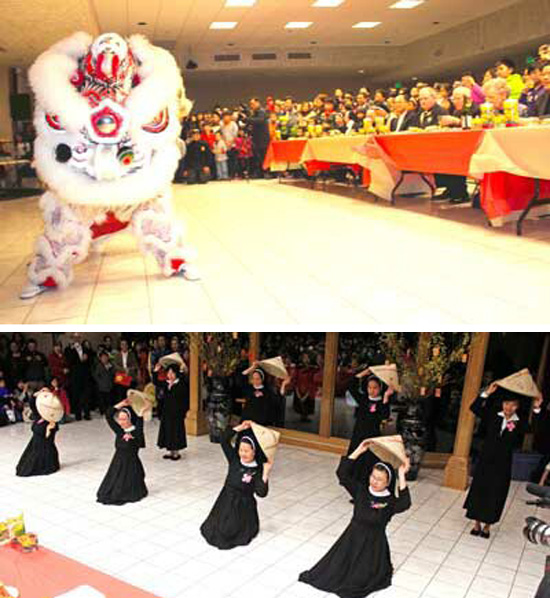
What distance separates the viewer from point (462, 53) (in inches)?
56.1

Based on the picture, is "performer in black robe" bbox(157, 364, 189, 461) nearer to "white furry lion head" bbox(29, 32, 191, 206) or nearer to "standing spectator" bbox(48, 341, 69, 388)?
"standing spectator" bbox(48, 341, 69, 388)

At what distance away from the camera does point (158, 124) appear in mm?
2080

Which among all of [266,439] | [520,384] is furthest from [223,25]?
[520,384]

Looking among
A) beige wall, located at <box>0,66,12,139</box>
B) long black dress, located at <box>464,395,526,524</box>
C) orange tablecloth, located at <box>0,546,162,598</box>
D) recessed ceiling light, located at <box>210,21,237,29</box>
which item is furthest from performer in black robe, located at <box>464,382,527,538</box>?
beige wall, located at <box>0,66,12,139</box>

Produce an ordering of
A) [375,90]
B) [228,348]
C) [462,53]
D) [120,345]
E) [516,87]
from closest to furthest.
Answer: [462,53]
[375,90]
[516,87]
[228,348]
[120,345]

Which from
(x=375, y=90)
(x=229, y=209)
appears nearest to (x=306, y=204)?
(x=229, y=209)

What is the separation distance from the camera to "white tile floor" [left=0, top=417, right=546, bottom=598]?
352cm

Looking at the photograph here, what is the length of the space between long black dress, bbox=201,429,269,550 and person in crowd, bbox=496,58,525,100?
2894mm

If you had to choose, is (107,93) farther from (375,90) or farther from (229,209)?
(375,90)

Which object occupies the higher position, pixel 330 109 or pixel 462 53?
pixel 462 53

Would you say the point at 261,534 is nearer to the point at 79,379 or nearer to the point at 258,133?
the point at 258,133

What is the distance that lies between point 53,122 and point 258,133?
2.15 ft

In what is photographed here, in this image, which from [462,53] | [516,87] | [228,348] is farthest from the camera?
[228,348]

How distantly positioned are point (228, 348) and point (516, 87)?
14.0 ft
